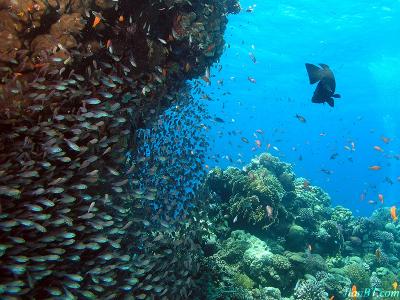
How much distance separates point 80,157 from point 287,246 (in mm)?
9715

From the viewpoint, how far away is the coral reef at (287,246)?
10453mm

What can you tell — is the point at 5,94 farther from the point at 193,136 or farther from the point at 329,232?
the point at 329,232

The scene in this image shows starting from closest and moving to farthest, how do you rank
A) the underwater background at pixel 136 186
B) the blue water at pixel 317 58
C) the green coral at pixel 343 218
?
the underwater background at pixel 136 186
the green coral at pixel 343 218
the blue water at pixel 317 58

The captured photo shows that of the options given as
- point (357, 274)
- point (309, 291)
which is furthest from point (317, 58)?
point (309, 291)

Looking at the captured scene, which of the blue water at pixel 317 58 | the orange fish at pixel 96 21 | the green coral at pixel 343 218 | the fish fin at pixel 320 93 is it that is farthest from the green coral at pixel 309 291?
the orange fish at pixel 96 21

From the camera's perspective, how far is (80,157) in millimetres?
5707

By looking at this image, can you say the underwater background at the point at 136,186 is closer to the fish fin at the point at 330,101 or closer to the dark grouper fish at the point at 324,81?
the dark grouper fish at the point at 324,81

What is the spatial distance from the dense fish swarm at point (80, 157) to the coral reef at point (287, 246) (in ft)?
9.12

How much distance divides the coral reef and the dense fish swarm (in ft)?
9.12

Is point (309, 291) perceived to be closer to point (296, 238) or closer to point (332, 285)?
point (332, 285)

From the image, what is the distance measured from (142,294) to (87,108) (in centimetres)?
339

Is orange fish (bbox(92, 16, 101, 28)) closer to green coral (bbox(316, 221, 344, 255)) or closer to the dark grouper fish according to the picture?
the dark grouper fish

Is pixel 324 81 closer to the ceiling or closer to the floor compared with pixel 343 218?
closer to the ceiling

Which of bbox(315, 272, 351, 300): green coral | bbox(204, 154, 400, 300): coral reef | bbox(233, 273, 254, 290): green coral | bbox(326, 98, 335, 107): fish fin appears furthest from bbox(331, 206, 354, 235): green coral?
bbox(326, 98, 335, 107): fish fin
